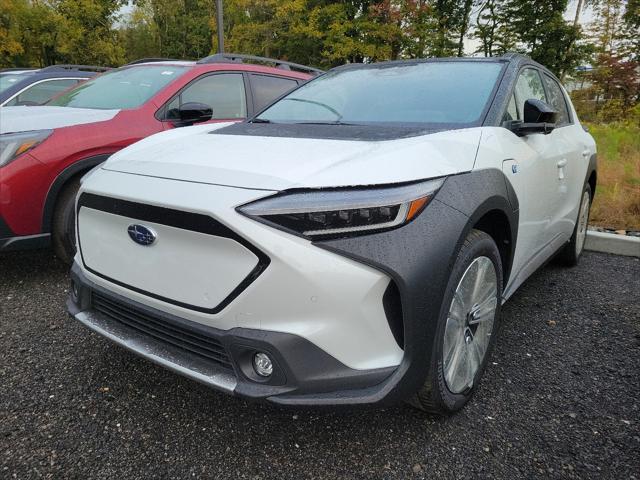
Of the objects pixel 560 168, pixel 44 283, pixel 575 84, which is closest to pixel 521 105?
pixel 560 168

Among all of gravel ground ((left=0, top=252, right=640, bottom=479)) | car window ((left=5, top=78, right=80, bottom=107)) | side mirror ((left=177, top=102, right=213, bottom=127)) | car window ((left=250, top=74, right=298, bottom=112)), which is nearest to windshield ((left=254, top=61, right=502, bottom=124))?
side mirror ((left=177, top=102, right=213, bottom=127))

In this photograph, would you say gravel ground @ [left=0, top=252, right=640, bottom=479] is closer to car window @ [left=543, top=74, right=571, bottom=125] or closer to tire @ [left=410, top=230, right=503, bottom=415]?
tire @ [left=410, top=230, right=503, bottom=415]

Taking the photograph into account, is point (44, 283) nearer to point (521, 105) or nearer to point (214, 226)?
point (214, 226)

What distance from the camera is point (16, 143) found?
10.1 ft

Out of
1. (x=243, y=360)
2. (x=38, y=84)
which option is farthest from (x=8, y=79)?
(x=243, y=360)

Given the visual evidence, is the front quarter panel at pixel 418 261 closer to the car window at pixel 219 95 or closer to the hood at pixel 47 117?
the hood at pixel 47 117

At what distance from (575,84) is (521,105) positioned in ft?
78.3

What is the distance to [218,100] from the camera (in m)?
4.23

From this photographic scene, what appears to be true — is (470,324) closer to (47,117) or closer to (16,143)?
(16,143)

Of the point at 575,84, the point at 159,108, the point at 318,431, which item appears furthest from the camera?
the point at 575,84

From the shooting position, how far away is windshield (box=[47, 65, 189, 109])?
152 inches

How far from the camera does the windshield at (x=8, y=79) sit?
7.05 metres

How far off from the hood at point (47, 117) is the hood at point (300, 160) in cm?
152

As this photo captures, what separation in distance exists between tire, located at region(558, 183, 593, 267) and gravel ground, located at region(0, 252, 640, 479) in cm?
125
